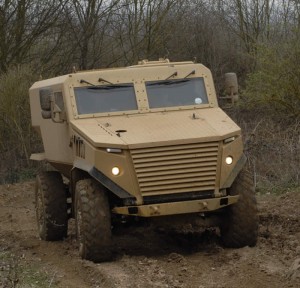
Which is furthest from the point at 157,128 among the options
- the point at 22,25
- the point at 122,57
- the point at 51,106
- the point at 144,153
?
the point at 122,57

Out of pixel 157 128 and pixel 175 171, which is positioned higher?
pixel 157 128

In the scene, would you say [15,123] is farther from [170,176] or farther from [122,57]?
[170,176]

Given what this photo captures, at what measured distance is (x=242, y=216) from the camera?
8.39 meters

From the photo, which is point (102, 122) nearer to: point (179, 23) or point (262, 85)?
point (262, 85)

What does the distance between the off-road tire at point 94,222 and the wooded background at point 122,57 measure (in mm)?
5966

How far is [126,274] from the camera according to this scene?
7.50 metres

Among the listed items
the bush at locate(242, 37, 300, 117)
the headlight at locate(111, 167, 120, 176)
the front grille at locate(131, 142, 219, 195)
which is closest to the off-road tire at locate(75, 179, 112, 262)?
the headlight at locate(111, 167, 120, 176)

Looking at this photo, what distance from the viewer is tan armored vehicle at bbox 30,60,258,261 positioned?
312 inches

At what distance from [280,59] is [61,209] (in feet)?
39.9

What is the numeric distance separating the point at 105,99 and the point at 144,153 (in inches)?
55.9

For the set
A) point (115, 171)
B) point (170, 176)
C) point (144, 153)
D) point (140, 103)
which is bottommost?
point (170, 176)

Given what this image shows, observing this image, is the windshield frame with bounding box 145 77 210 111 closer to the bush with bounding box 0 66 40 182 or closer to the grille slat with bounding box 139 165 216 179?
the grille slat with bounding box 139 165 216 179

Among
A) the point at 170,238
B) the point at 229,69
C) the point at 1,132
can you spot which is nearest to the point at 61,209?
the point at 170,238

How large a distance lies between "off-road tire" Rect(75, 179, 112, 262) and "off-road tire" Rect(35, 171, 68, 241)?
4.96 feet
